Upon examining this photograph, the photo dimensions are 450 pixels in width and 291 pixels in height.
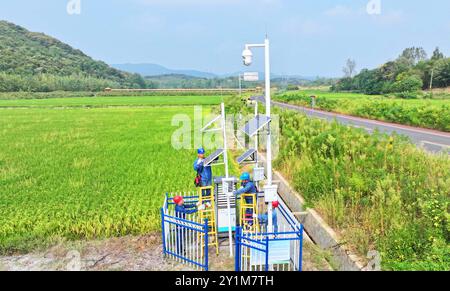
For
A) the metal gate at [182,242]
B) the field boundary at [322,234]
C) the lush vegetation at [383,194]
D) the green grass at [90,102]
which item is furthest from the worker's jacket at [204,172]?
the green grass at [90,102]

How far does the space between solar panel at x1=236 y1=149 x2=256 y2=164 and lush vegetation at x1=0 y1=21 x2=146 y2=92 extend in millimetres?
81548

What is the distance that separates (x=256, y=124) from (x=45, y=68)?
95.1 meters

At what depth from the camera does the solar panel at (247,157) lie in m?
5.64

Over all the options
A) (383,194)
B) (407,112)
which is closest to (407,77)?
(407,112)

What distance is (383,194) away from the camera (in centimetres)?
574

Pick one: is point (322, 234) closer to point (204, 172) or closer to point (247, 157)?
point (247, 157)

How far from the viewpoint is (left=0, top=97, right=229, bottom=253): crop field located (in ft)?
21.8

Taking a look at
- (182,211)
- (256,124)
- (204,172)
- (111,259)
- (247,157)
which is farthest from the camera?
(204,172)

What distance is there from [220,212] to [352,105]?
26553 mm

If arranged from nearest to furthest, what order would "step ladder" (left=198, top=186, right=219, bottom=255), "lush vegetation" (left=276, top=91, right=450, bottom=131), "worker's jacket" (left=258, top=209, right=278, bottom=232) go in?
"worker's jacket" (left=258, top=209, right=278, bottom=232), "step ladder" (left=198, top=186, right=219, bottom=255), "lush vegetation" (left=276, top=91, right=450, bottom=131)

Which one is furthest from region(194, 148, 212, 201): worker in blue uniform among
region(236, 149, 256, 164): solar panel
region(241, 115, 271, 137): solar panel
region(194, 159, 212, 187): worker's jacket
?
region(241, 115, 271, 137): solar panel

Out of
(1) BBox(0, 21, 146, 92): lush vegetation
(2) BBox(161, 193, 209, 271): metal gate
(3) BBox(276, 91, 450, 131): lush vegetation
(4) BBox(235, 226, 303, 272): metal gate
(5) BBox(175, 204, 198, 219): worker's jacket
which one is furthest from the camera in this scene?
(1) BBox(0, 21, 146, 92): lush vegetation

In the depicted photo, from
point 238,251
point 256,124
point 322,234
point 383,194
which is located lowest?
point 322,234

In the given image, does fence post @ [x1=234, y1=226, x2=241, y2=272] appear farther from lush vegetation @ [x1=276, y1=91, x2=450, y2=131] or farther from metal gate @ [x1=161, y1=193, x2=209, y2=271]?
lush vegetation @ [x1=276, y1=91, x2=450, y2=131]
